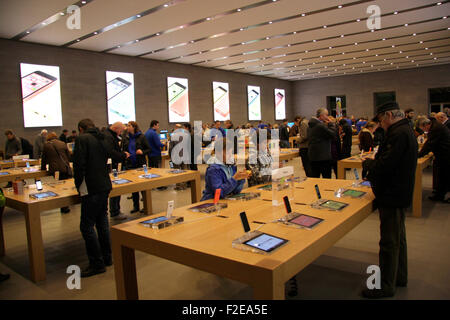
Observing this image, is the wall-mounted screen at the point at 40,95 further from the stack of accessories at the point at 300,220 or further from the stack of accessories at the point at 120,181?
the stack of accessories at the point at 300,220

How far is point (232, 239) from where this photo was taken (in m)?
2.00

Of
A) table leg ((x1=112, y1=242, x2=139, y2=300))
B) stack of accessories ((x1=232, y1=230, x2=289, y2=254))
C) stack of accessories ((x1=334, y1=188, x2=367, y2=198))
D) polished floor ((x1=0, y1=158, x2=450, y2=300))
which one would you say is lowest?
polished floor ((x1=0, y1=158, x2=450, y2=300))

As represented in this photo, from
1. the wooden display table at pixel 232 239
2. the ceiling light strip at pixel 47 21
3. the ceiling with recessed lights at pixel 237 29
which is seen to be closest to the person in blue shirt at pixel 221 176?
the wooden display table at pixel 232 239

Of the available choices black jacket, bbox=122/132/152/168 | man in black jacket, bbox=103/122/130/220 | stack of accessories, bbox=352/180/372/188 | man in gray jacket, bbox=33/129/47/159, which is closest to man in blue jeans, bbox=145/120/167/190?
black jacket, bbox=122/132/152/168

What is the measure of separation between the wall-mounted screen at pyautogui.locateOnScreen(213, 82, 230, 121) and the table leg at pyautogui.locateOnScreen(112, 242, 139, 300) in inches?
626

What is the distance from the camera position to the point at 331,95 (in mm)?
23938

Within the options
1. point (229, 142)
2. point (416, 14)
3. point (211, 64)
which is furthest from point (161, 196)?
point (211, 64)

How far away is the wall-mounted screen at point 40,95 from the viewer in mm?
11070

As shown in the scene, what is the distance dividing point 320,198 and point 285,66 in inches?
657

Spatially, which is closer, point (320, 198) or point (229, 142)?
point (320, 198)

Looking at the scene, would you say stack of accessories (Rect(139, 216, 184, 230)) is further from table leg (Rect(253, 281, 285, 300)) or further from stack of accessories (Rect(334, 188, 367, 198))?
stack of accessories (Rect(334, 188, 367, 198))

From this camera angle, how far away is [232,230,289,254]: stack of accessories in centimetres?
178
